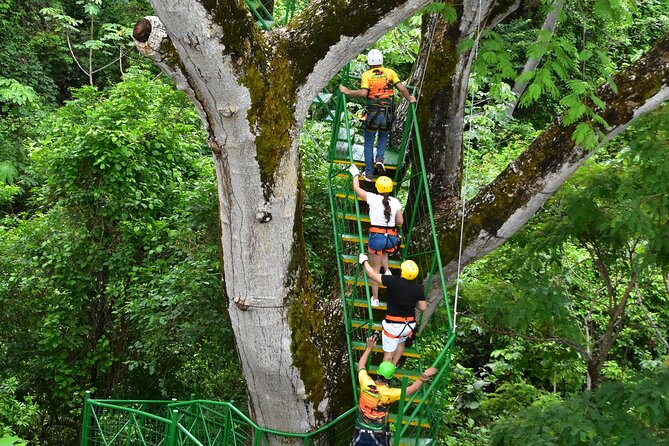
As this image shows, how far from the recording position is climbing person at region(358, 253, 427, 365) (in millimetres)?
5949

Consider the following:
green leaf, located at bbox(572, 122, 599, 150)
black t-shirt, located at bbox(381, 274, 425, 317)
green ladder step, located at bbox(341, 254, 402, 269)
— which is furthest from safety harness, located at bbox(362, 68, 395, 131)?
green leaf, located at bbox(572, 122, 599, 150)

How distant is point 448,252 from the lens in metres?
6.73

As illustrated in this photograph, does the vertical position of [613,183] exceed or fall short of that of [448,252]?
it exceeds it

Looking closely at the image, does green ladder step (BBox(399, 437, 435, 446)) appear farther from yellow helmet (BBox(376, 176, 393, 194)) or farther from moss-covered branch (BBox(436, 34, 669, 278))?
yellow helmet (BBox(376, 176, 393, 194))

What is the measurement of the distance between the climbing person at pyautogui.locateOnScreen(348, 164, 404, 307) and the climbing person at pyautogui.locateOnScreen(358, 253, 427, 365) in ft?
1.27

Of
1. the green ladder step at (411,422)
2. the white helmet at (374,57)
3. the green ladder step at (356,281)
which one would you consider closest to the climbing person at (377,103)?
the white helmet at (374,57)

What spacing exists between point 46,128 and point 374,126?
591 centimetres

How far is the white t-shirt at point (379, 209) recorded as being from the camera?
638 cm

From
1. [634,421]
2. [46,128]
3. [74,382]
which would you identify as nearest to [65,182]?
[46,128]

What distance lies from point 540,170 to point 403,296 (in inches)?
65.2

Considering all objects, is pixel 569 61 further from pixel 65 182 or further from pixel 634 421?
pixel 65 182

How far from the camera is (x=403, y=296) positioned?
595 cm

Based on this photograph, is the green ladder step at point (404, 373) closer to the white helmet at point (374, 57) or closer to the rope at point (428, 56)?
the rope at point (428, 56)

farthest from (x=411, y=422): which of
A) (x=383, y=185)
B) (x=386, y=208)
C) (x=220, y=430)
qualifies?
(x=220, y=430)
